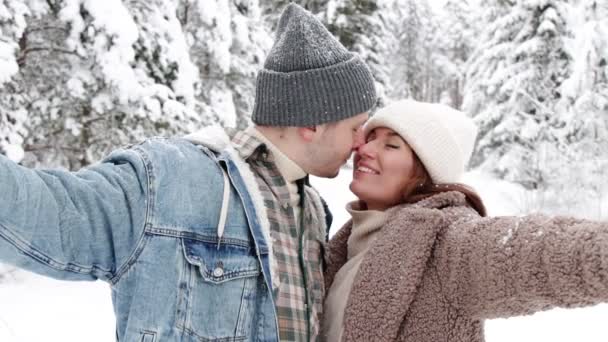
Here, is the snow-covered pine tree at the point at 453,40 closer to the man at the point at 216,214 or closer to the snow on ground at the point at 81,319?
the snow on ground at the point at 81,319

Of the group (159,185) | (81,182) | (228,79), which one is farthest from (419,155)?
(228,79)

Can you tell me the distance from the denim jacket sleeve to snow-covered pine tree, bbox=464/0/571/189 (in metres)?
15.8

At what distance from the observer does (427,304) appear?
1.79 meters

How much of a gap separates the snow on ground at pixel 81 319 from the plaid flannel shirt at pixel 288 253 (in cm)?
384

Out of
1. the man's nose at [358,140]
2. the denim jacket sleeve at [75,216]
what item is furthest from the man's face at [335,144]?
the denim jacket sleeve at [75,216]

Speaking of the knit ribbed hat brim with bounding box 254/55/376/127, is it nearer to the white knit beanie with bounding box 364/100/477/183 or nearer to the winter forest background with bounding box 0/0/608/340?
the white knit beanie with bounding box 364/100/477/183

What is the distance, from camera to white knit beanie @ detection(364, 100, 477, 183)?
215 cm

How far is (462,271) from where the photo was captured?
1697mm

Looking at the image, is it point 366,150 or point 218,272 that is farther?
point 366,150

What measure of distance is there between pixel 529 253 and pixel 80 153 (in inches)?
255

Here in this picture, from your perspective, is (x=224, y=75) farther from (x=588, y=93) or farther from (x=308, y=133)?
(x=588, y=93)

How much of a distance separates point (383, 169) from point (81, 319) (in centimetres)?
461

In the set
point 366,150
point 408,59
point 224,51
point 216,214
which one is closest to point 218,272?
point 216,214

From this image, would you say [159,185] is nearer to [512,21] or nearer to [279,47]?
[279,47]
